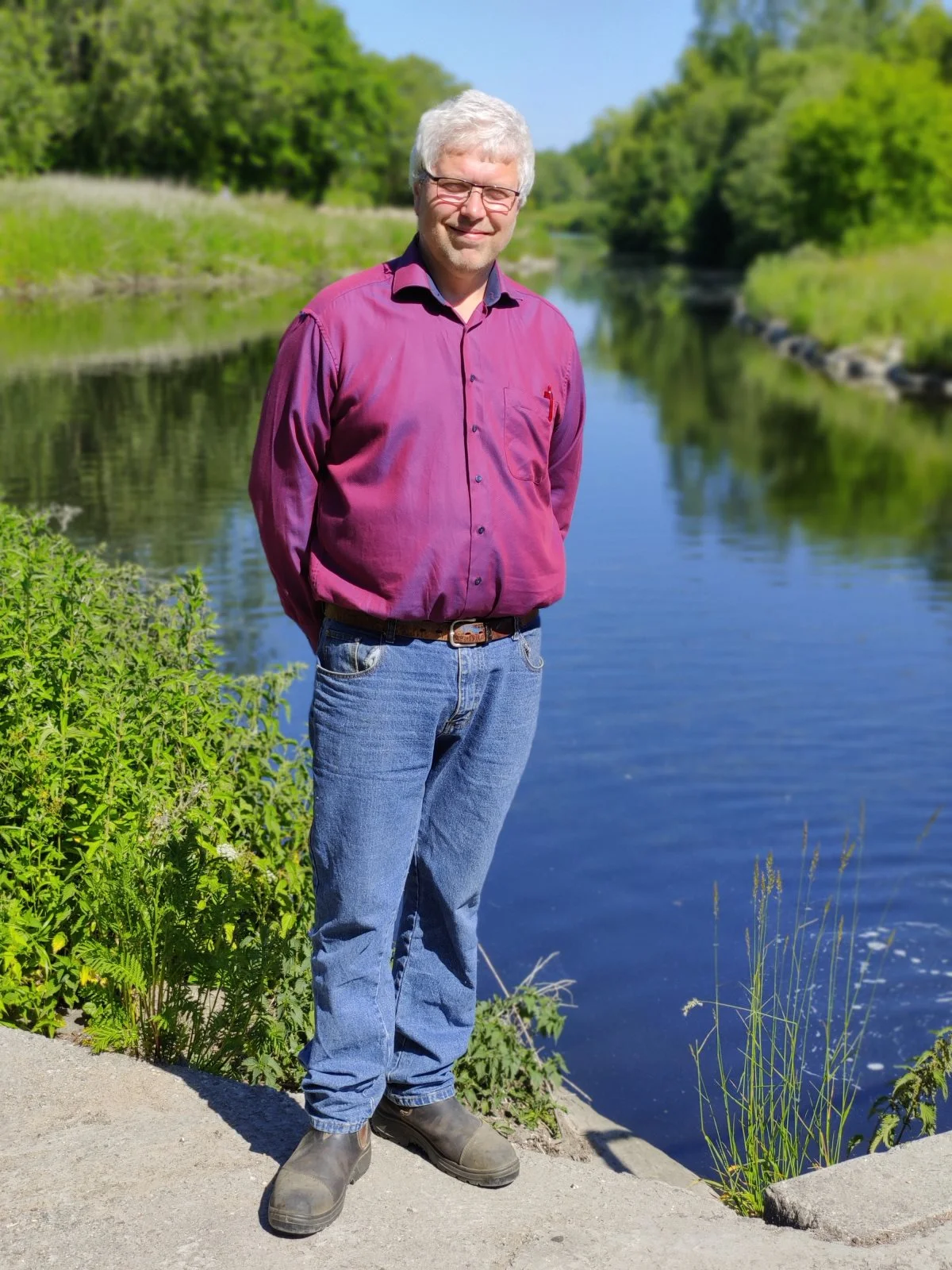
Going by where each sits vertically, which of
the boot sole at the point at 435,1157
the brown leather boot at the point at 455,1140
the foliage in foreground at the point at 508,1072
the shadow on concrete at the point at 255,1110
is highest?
the brown leather boot at the point at 455,1140

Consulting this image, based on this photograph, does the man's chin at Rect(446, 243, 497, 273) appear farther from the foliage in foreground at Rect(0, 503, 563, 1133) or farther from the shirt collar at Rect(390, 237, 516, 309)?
the foliage in foreground at Rect(0, 503, 563, 1133)

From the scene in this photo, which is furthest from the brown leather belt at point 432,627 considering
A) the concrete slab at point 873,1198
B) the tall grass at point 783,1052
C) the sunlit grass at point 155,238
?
the sunlit grass at point 155,238

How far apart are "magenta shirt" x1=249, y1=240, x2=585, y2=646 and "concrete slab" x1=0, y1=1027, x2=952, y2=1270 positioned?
1.18m

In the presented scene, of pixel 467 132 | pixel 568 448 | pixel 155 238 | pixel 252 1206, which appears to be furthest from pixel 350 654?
pixel 155 238

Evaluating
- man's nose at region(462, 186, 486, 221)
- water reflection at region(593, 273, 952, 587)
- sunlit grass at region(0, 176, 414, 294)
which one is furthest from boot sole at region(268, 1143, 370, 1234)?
sunlit grass at region(0, 176, 414, 294)

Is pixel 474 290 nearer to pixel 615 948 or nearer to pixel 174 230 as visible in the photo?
pixel 615 948

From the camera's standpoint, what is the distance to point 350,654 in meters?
3.08

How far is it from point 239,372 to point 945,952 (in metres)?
17.0

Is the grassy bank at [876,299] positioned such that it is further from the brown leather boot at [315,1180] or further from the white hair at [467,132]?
the brown leather boot at [315,1180]

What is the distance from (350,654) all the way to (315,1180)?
103 cm

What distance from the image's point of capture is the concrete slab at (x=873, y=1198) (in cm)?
311

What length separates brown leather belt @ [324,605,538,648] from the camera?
3.09 metres

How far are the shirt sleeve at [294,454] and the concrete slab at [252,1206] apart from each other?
1.13 meters

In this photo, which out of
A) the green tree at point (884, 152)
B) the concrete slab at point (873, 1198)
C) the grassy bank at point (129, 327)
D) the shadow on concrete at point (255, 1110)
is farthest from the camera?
the green tree at point (884, 152)
